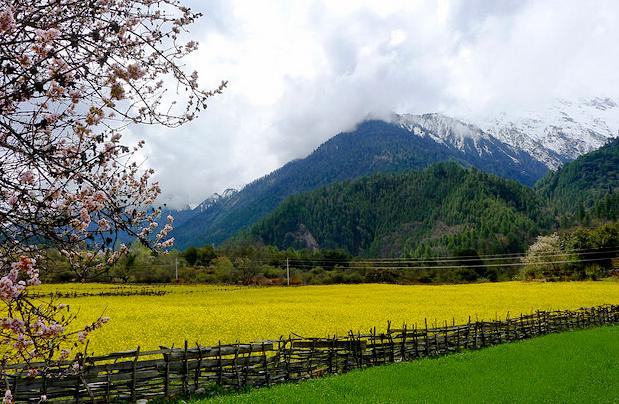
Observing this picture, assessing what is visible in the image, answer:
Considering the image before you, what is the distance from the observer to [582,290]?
55.2 meters

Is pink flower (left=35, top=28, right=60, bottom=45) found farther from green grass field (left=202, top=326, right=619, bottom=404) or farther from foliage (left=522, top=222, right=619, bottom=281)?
foliage (left=522, top=222, right=619, bottom=281)

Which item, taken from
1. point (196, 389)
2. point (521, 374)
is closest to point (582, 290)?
point (521, 374)

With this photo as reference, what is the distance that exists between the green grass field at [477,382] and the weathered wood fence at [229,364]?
0.93 meters

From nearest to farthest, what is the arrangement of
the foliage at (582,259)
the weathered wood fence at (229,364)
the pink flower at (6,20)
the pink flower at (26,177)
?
the pink flower at (6,20) → the pink flower at (26,177) → the weathered wood fence at (229,364) → the foliage at (582,259)

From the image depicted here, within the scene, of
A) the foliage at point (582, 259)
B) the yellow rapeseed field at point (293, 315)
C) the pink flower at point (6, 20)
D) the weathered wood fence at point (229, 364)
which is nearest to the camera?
the pink flower at point (6, 20)

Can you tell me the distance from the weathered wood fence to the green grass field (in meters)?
0.93

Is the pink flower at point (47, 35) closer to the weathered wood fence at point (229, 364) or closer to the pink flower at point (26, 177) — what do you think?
the pink flower at point (26, 177)

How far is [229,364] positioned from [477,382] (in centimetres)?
736

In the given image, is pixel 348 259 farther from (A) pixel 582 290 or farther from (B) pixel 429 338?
(B) pixel 429 338

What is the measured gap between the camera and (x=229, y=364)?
14766 mm

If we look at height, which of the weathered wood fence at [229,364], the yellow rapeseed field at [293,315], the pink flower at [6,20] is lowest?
the yellow rapeseed field at [293,315]

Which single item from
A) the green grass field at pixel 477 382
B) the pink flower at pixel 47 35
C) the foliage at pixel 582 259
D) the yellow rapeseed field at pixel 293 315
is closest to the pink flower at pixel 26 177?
the pink flower at pixel 47 35

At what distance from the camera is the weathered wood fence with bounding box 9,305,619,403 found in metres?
11.7

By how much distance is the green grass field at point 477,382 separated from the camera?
12992 mm
